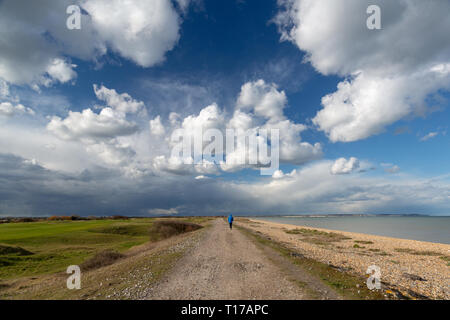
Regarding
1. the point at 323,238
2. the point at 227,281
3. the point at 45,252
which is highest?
the point at 227,281

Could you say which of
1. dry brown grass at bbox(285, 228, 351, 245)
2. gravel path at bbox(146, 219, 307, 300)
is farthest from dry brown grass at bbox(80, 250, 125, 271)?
dry brown grass at bbox(285, 228, 351, 245)

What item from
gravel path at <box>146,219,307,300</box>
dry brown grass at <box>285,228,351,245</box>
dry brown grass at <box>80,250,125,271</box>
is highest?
gravel path at <box>146,219,307,300</box>

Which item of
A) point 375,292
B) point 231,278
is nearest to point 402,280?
point 375,292

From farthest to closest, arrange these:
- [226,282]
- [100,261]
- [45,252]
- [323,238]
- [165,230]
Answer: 1. [323,238]
2. [165,230]
3. [45,252]
4. [100,261]
5. [226,282]

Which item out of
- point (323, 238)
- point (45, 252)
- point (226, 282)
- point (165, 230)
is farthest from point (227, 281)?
point (323, 238)

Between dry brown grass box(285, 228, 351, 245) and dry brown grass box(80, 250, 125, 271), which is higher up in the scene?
dry brown grass box(80, 250, 125, 271)

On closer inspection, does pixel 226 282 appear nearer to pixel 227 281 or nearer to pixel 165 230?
pixel 227 281

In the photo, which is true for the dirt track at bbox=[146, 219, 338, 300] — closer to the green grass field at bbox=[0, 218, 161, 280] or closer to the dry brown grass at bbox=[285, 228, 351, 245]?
the green grass field at bbox=[0, 218, 161, 280]

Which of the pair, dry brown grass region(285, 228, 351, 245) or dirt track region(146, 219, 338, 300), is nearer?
dirt track region(146, 219, 338, 300)

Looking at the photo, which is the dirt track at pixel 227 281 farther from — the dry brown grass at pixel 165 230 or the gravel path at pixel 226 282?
the dry brown grass at pixel 165 230

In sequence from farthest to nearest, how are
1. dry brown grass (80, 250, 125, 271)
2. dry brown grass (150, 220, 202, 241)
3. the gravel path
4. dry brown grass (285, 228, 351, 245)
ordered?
1. dry brown grass (150, 220, 202, 241)
2. dry brown grass (285, 228, 351, 245)
3. dry brown grass (80, 250, 125, 271)
4. the gravel path

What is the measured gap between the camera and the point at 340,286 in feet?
34.0

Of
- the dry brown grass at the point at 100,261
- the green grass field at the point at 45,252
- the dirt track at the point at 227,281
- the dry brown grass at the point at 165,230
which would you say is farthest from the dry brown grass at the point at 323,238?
the green grass field at the point at 45,252
